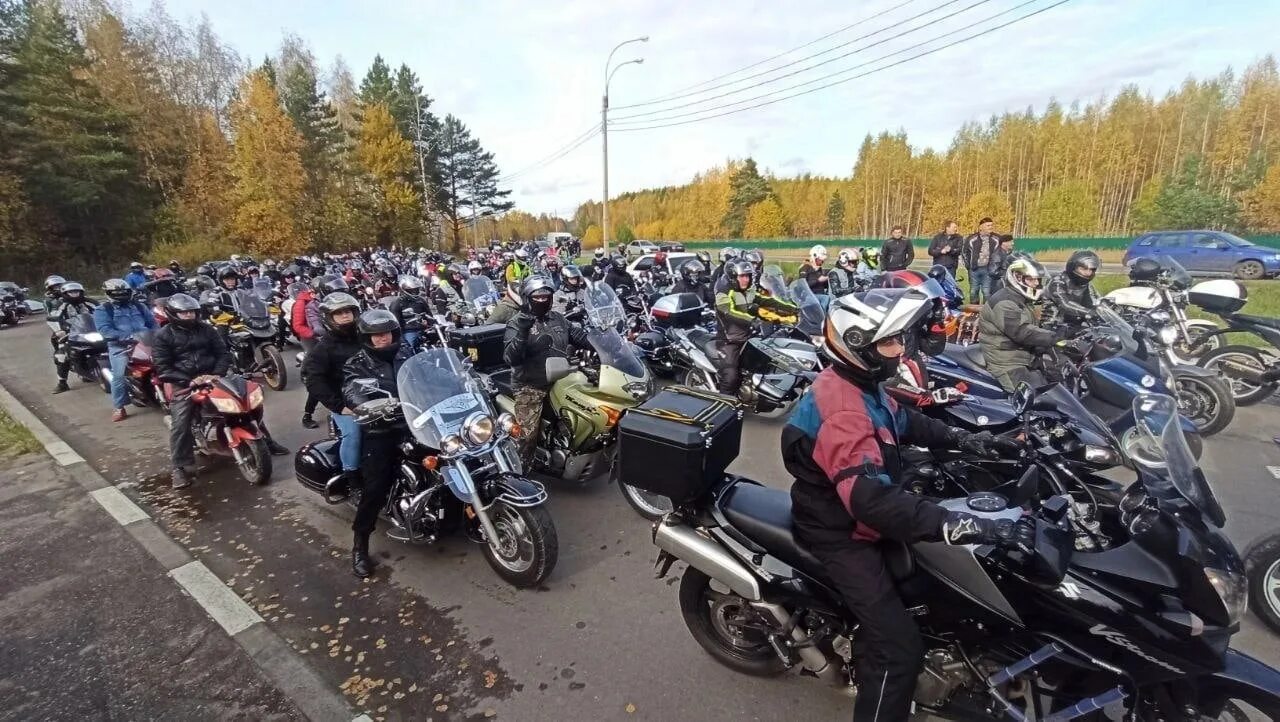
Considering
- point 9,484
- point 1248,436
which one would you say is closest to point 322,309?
point 9,484

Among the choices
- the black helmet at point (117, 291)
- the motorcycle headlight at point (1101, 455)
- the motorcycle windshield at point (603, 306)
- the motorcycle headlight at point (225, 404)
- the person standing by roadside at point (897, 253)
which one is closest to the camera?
the motorcycle headlight at point (1101, 455)

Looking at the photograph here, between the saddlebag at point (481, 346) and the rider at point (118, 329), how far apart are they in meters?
4.89

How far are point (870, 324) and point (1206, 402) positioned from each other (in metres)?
5.77

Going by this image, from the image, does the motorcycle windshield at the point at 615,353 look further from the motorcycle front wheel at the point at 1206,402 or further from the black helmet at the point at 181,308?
the motorcycle front wheel at the point at 1206,402

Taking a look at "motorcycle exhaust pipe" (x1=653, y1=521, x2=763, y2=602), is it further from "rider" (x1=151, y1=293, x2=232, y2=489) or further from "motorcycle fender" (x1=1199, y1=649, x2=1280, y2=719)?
"rider" (x1=151, y1=293, x2=232, y2=489)

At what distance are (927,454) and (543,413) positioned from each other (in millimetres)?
2990

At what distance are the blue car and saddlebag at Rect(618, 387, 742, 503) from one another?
2200 centimetres

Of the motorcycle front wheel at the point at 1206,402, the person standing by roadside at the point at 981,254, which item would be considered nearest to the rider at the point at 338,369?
the motorcycle front wheel at the point at 1206,402

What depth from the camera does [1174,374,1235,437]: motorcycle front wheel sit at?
5.45m

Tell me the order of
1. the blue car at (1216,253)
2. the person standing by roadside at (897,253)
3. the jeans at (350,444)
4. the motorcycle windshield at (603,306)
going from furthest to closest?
the blue car at (1216,253) < the person standing by roadside at (897,253) < the motorcycle windshield at (603,306) < the jeans at (350,444)

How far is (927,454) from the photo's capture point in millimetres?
4035

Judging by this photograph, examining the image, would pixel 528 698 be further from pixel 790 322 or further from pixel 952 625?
pixel 790 322

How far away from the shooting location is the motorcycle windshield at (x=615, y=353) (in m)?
5.00

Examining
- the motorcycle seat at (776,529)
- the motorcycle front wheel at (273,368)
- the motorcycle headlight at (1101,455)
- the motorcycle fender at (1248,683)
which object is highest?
the motorcycle headlight at (1101,455)
